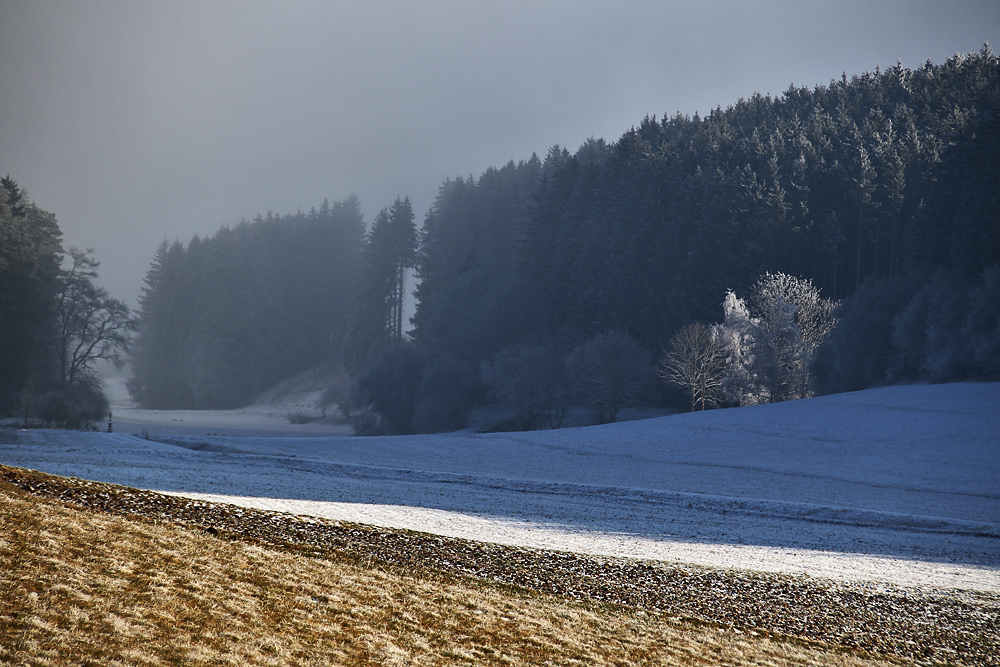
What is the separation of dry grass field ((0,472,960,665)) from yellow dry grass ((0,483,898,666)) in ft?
0.08

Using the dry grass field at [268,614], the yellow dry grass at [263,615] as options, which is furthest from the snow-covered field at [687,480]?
the yellow dry grass at [263,615]

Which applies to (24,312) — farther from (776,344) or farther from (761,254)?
(761,254)

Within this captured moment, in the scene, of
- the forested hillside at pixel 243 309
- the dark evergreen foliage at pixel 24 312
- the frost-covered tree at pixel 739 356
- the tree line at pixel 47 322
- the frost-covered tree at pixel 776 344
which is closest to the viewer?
the tree line at pixel 47 322

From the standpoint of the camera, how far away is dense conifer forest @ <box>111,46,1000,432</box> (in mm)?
56844

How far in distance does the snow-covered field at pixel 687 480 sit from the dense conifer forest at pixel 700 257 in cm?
1582

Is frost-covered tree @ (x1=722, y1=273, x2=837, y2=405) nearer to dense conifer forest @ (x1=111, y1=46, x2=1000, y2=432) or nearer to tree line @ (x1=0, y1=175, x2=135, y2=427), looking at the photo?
dense conifer forest @ (x1=111, y1=46, x2=1000, y2=432)

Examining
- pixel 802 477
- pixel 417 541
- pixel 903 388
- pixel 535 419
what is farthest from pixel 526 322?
pixel 417 541

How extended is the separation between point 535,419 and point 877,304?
98.7ft

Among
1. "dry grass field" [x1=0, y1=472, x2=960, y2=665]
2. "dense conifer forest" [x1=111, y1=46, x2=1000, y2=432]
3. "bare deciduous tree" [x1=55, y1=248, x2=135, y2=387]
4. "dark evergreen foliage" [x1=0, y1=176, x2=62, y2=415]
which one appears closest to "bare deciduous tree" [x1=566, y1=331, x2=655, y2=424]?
"dense conifer forest" [x1=111, y1=46, x2=1000, y2=432]

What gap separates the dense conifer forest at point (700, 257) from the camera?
56.8 m

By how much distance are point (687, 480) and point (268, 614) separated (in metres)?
24.2

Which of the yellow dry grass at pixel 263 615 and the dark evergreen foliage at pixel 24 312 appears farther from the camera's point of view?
the dark evergreen foliage at pixel 24 312

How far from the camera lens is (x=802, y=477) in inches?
1223

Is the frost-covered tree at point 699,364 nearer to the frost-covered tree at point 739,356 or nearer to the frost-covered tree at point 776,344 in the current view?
the frost-covered tree at point 739,356
